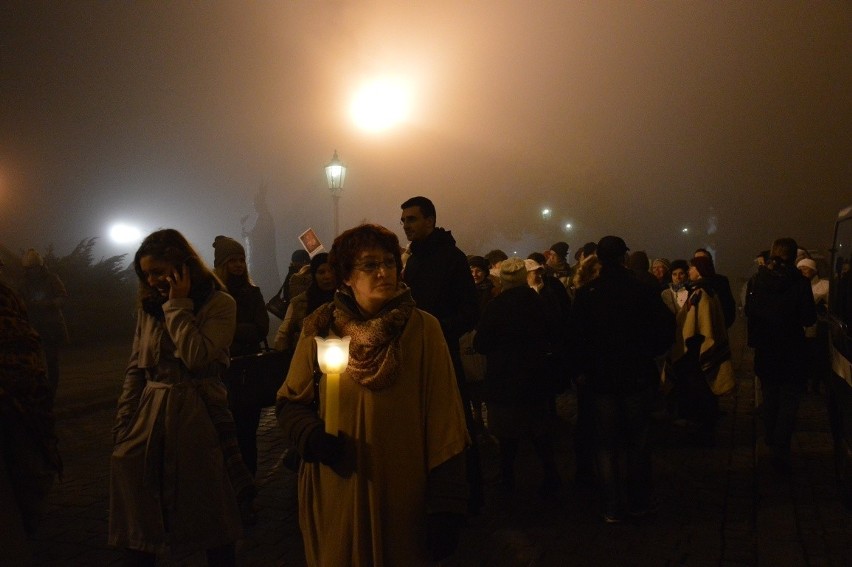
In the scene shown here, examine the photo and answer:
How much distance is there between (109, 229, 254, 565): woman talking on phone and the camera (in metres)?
3.29

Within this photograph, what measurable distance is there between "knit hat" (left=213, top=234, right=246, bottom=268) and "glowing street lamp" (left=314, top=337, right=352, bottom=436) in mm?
3179

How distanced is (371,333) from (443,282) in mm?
2299

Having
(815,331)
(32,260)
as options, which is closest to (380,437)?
(815,331)

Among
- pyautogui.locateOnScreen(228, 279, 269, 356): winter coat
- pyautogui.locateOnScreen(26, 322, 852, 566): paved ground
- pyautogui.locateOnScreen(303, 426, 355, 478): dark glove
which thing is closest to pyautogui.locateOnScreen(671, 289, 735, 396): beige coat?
pyautogui.locateOnScreen(26, 322, 852, 566): paved ground

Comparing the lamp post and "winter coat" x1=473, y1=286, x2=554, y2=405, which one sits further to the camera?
the lamp post

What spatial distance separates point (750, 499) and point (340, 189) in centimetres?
1250

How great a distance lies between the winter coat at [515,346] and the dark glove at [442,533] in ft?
9.93

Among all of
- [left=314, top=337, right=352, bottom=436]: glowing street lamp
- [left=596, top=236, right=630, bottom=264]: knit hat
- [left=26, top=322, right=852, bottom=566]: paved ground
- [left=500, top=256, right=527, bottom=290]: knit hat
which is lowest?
[left=26, top=322, right=852, bottom=566]: paved ground

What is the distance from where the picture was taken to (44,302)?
9.73 meters

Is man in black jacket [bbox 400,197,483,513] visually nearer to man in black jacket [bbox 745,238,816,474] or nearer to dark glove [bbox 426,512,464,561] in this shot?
dark glove [bbox 426,512,464,561]

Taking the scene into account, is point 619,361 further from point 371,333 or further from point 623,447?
point 371,333

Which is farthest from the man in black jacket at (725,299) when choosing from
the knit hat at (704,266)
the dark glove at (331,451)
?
the dark glove at (331,451)

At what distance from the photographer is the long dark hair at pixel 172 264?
3.44 metres

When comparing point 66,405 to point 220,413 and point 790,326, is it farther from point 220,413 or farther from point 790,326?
point 790,326
